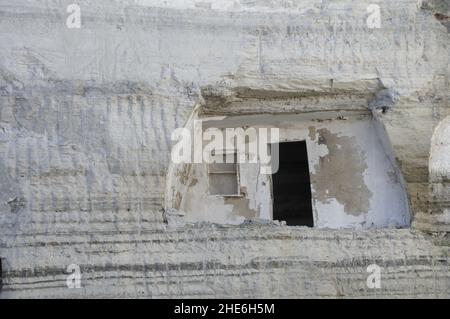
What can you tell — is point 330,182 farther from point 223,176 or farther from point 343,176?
point 223,176

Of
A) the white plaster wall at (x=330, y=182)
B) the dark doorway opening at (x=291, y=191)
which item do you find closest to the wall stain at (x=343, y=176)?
the white plaster wall at (x=330, y=182)

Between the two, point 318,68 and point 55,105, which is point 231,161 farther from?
point 55,105

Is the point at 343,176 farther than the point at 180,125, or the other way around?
the point at 343,176

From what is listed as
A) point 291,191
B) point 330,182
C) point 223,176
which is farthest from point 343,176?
point 291,191

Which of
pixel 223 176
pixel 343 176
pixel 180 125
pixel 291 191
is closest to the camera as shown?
pixel 180 125

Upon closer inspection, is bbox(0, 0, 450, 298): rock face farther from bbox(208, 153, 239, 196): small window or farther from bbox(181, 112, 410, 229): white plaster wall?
bbox(208, 153, 239, 196): small window

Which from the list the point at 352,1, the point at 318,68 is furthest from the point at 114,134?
the point at 352,1

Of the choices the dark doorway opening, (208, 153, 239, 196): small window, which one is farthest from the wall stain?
the dark doorway opening
